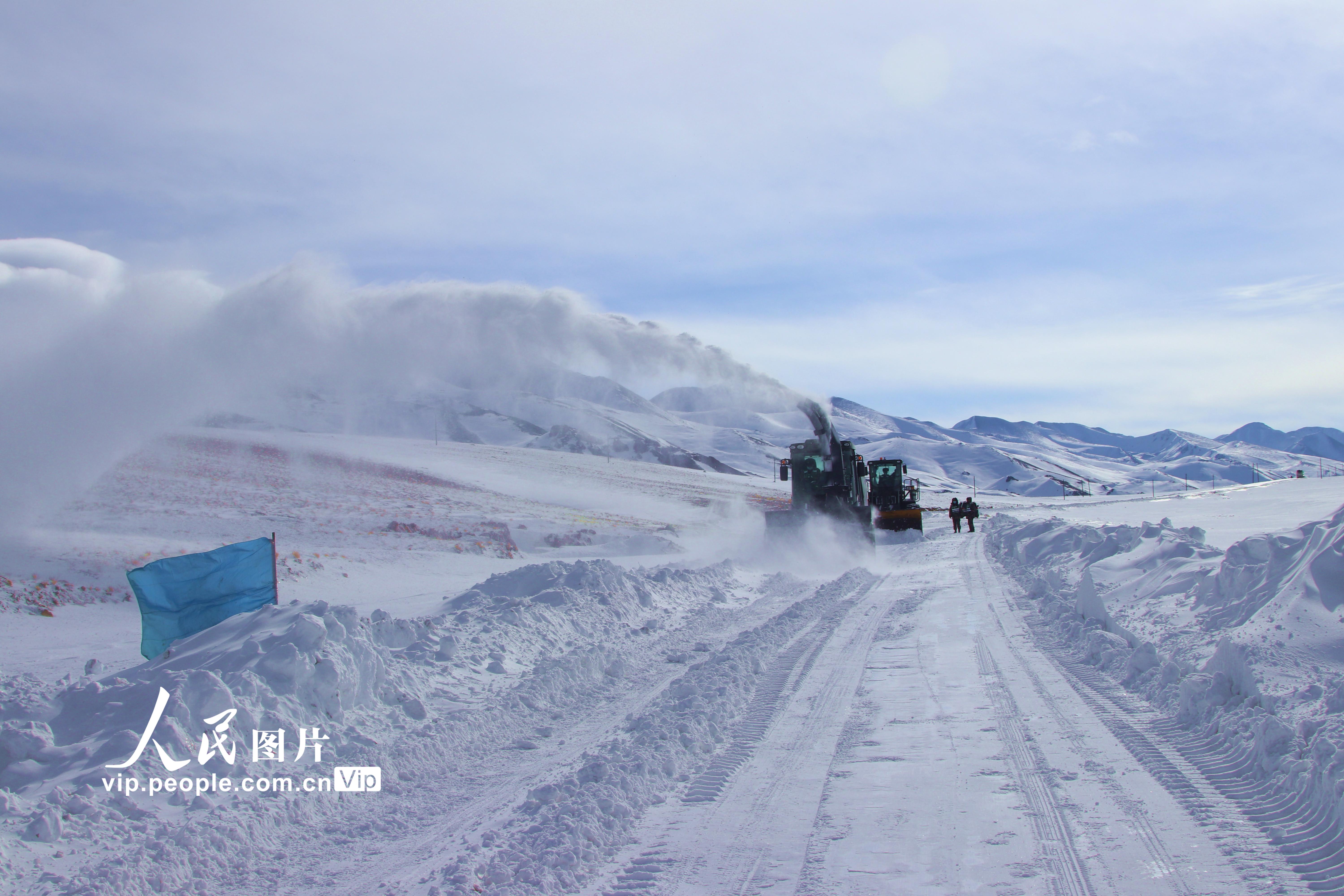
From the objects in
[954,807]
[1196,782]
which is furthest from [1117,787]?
[954,807]

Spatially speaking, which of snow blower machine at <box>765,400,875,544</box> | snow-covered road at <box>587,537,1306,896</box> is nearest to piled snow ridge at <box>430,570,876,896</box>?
snow-covered road at <box>587,537,1306,896</box>

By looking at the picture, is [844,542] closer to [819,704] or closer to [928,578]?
[928,578]

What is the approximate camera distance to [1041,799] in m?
5.27

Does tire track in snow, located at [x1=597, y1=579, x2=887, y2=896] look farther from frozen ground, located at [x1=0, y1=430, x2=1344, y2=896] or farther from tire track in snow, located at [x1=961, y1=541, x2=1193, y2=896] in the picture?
tire track in snow, located at [x1=961, y1=541, x2=1193, y2=896]

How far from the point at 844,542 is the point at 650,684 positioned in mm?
15417

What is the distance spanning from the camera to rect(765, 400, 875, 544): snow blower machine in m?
24.1

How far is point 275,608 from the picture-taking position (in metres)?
9.09

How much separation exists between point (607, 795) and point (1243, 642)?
605 cm

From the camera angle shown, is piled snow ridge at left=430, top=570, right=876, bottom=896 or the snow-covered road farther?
piled snow ridge at left=430, top=570, right=876, bottom=896

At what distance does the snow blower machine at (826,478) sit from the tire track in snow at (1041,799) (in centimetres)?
1597

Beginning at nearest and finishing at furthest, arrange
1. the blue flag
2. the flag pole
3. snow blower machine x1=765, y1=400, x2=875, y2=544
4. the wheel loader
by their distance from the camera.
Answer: the blue flag < the flag pole < the wheel loader < snow blower machine x1=765, y1=400, x2=875, y2=544

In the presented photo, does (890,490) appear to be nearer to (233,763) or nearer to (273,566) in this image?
(273,566)

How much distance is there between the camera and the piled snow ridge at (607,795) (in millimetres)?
4469

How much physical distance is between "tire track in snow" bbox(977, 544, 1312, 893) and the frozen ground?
22 millimetres
